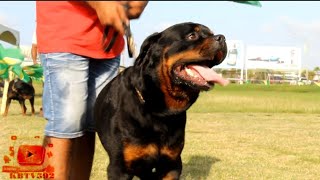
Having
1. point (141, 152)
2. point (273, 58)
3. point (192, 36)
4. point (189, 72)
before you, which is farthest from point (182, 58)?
point (273, 58)

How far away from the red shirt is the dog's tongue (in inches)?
21.1

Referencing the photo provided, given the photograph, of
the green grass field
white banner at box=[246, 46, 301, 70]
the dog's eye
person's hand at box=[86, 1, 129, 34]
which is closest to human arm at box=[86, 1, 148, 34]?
person's hand at box=[86, 1, 129, 34]

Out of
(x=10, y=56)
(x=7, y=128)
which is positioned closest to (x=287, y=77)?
(x=7, y=128)

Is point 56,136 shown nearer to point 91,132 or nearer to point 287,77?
point 91,132

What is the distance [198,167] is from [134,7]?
4.02 meters

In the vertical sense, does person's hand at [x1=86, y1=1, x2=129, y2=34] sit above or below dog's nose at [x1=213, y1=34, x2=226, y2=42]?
above

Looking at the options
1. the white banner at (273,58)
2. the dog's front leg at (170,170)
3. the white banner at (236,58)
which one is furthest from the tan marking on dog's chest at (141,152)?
the white banner at (273,58)

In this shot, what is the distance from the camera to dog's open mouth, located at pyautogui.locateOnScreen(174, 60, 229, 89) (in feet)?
8.16

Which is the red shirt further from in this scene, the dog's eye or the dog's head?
the dog's eye

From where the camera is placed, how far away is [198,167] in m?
5.48

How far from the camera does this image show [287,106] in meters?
17.5

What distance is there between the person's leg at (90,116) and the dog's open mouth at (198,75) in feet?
1.67

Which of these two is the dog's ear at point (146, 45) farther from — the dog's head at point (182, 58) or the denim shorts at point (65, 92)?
the denim shorts at point (65, 92)

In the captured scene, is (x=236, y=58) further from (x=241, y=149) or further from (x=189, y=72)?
(x=189, y=72)
